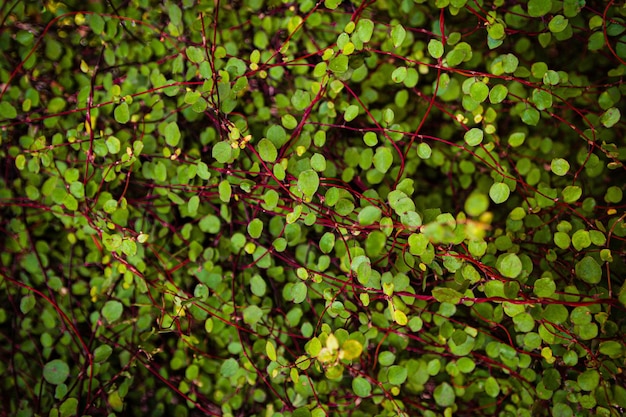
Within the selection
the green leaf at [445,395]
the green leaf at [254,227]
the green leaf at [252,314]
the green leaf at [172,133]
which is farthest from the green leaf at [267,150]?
the green leaf at [445,395]

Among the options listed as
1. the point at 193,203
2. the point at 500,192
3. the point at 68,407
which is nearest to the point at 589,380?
the point at 500,192

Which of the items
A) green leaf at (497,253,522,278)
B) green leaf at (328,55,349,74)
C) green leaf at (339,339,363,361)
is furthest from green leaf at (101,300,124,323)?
green leaf at (497,253,522,278)

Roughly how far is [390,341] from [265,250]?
0.38 metres

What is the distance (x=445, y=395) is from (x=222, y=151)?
2.51 feet

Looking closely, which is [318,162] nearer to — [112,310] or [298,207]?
[298,207]

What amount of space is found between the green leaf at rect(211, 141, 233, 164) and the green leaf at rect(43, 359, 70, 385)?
2.21 feet

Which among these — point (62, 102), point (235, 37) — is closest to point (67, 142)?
point (62, 102)

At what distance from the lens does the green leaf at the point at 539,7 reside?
92cm

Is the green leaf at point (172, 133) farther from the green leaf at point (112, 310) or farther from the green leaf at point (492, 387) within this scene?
the green leaf at point (492, 387)

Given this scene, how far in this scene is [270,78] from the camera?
1.19 metres

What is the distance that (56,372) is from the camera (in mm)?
1063

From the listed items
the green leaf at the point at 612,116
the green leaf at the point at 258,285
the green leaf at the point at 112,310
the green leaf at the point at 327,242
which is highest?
the green leaf at the point at 612,116

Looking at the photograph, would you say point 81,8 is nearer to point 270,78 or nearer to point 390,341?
point 270,78

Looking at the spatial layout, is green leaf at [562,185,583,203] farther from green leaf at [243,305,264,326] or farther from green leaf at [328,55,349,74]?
green leaf at [243,305,264,326]
